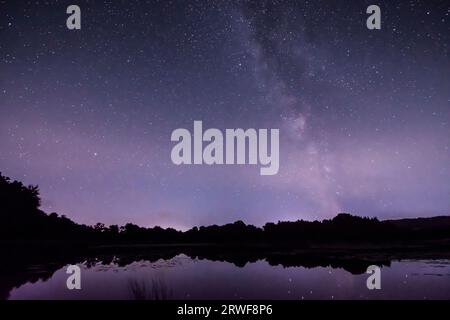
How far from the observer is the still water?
26.7ft

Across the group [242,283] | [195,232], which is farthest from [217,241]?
[242,283]

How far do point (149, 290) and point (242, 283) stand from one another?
2681 millimetres

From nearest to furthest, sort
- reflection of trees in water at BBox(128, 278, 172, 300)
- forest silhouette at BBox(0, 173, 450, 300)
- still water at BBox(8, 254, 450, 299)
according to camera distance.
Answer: reflection of trees in water at BBox(128, 278, 172, 300) < still water at BBox(8, 254, 450, 299) < forest silhouette at BBox(0, 173, 450, 300)

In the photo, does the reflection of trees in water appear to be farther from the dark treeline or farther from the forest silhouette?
the dark treeline

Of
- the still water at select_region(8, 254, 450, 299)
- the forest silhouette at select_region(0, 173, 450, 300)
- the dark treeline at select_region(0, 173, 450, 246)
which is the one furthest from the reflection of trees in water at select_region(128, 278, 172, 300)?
the dark treeline at select_region(0, 173, 450, 246)

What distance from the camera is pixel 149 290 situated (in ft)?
25.0

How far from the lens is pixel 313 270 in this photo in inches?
442

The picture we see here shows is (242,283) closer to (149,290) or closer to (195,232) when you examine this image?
(149,290)

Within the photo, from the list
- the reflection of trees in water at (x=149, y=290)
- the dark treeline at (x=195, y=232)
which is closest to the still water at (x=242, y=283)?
the reflection of trees in water at (x=149, y=290)

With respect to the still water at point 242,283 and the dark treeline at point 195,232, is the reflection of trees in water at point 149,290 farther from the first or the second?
the dark treeline at point 195,232

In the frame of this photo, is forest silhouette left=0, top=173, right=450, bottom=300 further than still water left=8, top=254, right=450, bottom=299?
Yes

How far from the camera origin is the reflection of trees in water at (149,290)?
6.47 meters
